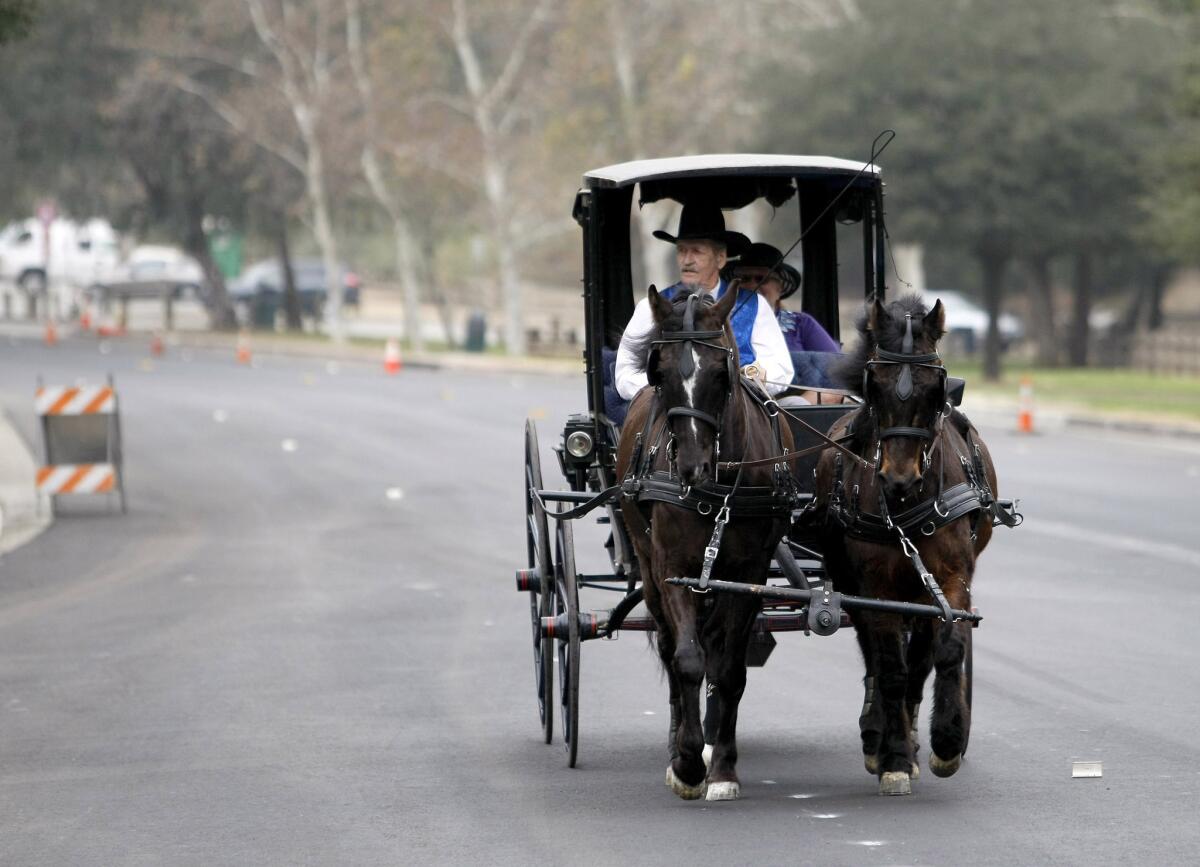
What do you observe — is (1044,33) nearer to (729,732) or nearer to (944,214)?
(944,214)

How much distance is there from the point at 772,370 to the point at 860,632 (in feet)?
4.18

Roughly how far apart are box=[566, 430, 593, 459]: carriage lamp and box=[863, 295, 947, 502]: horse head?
1.94 meters

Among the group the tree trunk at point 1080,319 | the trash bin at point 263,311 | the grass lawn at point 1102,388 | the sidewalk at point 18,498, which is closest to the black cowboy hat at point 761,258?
the sidewalk at point 18,498

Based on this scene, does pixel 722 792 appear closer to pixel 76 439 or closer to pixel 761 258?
pixel 761 258

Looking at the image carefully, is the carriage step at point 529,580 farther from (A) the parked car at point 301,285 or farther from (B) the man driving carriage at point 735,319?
(A) the parked car at point 301,285

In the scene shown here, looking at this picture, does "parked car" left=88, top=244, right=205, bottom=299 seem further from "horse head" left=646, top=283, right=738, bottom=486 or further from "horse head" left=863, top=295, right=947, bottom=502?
"horse head" left=863, top=295, right=947, bottom=502

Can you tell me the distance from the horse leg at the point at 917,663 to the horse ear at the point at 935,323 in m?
1.17

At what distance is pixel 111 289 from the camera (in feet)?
221

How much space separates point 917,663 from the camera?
793 centimetres

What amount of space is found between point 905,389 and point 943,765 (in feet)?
5.20

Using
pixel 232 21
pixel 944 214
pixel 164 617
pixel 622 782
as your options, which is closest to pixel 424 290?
pixel 232 21

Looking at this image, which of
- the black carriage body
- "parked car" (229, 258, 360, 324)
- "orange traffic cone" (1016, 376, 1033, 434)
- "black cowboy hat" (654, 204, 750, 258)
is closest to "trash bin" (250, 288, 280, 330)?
"parked car" (229, 258, 360, 324)

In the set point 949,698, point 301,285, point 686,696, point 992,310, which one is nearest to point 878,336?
point 949,698

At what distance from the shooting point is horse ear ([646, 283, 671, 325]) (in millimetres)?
7160
